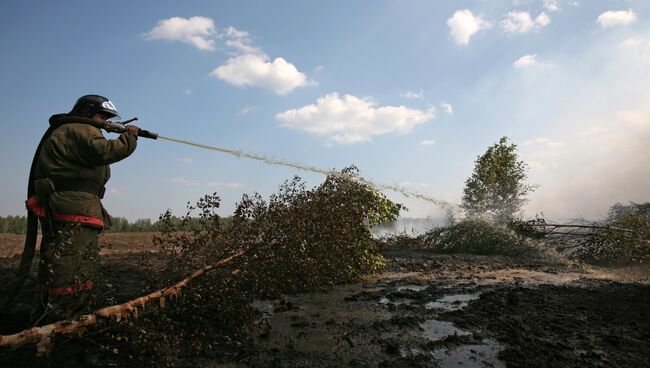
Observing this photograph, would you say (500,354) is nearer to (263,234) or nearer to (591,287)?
(263,234)

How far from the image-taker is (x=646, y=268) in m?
9.79

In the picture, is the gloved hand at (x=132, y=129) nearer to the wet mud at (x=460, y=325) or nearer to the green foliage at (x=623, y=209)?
the wet mud at (x=460, y=325)

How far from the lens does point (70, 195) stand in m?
4.36

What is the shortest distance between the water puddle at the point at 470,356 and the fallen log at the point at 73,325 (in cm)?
270

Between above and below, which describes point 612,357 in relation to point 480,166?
below

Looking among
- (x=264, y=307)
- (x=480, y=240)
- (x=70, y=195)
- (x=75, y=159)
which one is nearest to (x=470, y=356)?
(x=264, y=307)

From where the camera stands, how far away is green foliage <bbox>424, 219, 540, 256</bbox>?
11727mm

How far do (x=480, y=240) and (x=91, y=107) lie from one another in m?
10.7

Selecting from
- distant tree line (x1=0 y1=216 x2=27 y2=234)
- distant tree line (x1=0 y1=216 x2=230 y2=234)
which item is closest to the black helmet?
distant tree line (x1=0 y1=216 x2=230 y2=234)

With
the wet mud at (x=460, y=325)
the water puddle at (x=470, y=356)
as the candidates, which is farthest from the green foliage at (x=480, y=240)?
the water puddle at (x=470, y=356)

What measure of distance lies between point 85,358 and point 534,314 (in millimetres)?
4997

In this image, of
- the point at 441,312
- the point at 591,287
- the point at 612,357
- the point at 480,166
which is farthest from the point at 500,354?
the point at 480,166

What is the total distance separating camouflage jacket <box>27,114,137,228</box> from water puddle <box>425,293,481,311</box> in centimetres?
433

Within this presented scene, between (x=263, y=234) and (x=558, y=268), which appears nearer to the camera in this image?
(x=263, y=234)
